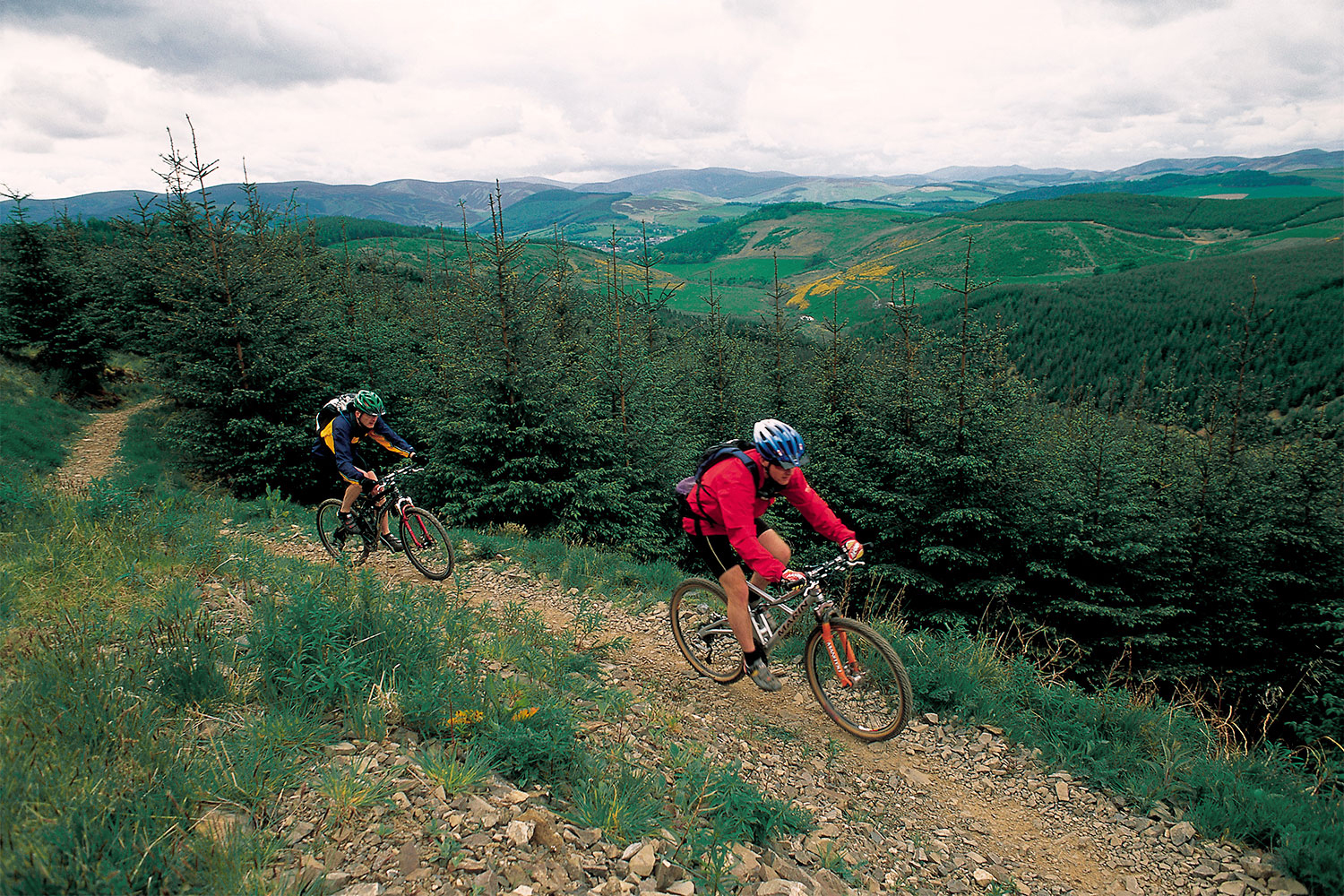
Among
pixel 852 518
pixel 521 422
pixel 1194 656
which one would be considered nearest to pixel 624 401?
pixel 521 422

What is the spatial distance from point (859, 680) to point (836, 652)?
0.45 meters

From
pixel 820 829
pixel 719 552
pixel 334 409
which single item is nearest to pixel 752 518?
pixel 719 552

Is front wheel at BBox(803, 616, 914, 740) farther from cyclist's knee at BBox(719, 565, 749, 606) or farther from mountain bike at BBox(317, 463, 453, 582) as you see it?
mountain bike at BBox(317, 463, 453, 582)

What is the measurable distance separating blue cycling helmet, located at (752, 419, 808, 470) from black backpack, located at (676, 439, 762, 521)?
0.45 feet

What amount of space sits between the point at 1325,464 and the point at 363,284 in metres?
37.3

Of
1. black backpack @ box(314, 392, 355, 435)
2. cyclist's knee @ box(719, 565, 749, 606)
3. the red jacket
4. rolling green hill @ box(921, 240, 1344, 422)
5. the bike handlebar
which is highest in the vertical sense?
black backpack @ box(314, 392, 355, 435)

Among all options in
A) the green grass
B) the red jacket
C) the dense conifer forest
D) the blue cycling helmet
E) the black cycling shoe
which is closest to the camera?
the blue cycling helmet

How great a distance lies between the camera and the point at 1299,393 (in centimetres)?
7731

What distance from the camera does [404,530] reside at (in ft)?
25.7

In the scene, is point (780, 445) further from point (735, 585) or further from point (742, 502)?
point (735, 585)

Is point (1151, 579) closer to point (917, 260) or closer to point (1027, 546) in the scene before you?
point (1027, 546)

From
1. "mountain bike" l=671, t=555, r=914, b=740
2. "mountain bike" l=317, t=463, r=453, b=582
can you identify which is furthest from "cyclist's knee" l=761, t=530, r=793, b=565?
"mountain bike" l=317, t=463, r=453, b=582

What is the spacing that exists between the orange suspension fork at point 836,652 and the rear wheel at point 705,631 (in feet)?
3.08

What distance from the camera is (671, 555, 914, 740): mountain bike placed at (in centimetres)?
488
